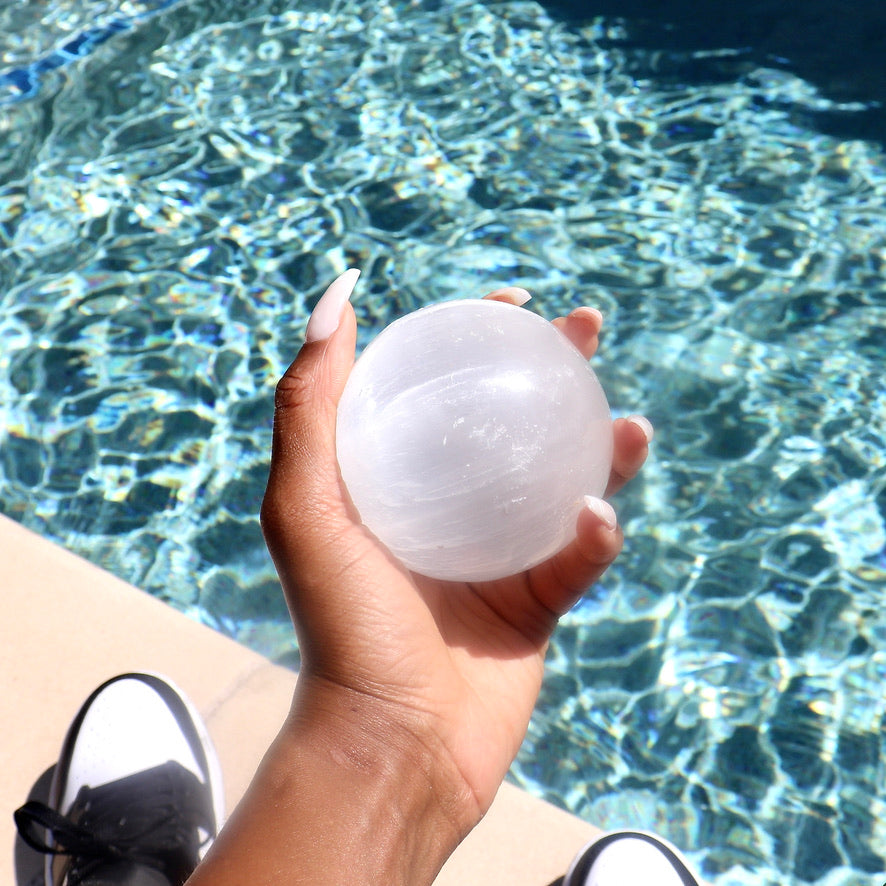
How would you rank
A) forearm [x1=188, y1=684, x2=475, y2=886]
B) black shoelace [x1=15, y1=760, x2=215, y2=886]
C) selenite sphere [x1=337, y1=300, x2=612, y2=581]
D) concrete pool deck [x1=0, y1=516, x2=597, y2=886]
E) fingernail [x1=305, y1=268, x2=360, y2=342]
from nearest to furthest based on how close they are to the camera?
1. forearm [x1=188, y1=684, x2=475, y2=886]
2. selenite sphere [x1=337, y1=300, x2=612, y2=581]
3. fingernail [x1=305, y1=268, x2=360, y2=342]
4. black shoelace [x1=15, y1=760, x2=215, y2=886]
5. concrete pool deck [x1=0, y1=516, x2=597, y2=886]

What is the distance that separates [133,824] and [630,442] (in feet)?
5.28

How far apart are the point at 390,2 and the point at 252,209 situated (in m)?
1.97

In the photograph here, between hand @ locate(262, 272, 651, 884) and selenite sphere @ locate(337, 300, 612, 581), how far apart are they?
0.05m

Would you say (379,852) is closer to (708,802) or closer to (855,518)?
(708,802)

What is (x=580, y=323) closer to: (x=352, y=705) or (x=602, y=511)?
(x=602, y=511)

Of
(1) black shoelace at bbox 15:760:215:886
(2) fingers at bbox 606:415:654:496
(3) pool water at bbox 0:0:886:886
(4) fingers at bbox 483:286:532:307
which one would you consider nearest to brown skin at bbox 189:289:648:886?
(2) fingers at bbox 606:415:654:496

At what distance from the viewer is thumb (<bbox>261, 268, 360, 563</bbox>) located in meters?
1.81

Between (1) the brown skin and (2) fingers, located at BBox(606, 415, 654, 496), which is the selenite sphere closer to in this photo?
(1) the brown skin

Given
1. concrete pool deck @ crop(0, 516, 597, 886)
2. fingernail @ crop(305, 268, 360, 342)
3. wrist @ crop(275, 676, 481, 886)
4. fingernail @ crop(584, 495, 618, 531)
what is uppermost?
fingernail @ crop(305, 268, 360, 342)

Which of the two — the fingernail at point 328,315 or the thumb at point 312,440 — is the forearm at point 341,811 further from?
the fingernail at point 328,315

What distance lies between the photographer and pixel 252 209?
14.9ft

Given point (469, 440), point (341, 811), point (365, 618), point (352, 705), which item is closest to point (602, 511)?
point (469, 440)

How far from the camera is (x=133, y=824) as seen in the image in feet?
8.21

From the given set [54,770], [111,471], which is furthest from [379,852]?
[111,471]
